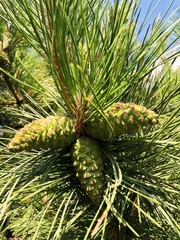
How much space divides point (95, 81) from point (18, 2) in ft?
0.58

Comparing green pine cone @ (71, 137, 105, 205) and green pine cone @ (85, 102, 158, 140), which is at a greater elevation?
green pine cone @ (85, 102, 158, 140)

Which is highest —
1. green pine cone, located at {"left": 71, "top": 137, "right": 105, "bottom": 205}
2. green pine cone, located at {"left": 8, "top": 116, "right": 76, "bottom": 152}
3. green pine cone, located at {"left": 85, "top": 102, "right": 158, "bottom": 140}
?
green pine cone, located at {"left": 8, "top": 116, "right": 76, "bottom": 152}

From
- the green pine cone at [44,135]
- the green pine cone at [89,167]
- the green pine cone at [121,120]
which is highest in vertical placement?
the green pine cone at [44,135]

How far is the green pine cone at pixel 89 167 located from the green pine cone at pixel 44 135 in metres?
0.02

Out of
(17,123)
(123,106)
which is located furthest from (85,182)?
(17,123)

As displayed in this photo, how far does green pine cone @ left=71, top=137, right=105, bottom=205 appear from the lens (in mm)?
557

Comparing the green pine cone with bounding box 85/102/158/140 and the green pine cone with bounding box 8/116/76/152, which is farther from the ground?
→ the green pine cone with bounding box 8/116/76/152

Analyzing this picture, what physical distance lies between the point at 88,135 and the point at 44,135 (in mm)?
96

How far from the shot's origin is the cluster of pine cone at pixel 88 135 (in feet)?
1.67

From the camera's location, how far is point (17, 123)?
1.69 meters

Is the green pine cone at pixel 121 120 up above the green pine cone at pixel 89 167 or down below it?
above

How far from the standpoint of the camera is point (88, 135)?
1.98 feet

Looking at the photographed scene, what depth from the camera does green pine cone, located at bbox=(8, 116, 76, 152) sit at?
0.51 m

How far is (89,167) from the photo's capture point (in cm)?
56
